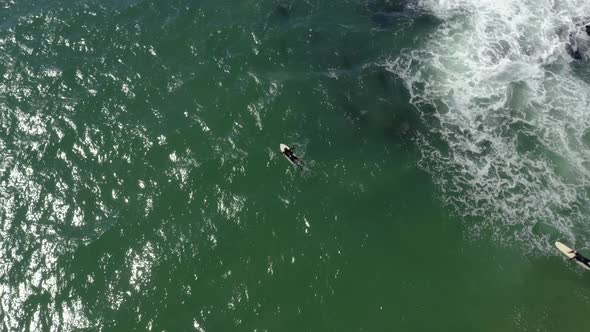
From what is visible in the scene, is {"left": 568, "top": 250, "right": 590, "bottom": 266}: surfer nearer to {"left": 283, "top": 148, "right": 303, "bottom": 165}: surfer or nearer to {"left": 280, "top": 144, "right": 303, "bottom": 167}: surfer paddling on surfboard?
{"left": 280, "top": 144, "right": 303, "bottom": 167}: surfer paddling on surfboard

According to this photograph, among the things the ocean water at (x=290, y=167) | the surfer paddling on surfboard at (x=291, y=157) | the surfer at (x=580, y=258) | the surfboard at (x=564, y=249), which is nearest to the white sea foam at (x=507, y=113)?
the ocean water at (x=290, y=167)

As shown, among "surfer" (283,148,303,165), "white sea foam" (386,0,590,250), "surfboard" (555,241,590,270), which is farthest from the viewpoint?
"surfer" (283,148,303,165)

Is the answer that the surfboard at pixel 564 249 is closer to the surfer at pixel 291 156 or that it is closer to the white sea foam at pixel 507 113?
the white sea foam at pixel 507 113

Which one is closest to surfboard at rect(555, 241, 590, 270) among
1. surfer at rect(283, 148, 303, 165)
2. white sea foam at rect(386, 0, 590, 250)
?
white sea foam at rect(386, 0, 590, 250)

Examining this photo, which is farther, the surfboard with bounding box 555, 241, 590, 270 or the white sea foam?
the white sea foam

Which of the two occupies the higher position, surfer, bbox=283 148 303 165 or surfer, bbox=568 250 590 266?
surfer, bbox=283 148 303 165
